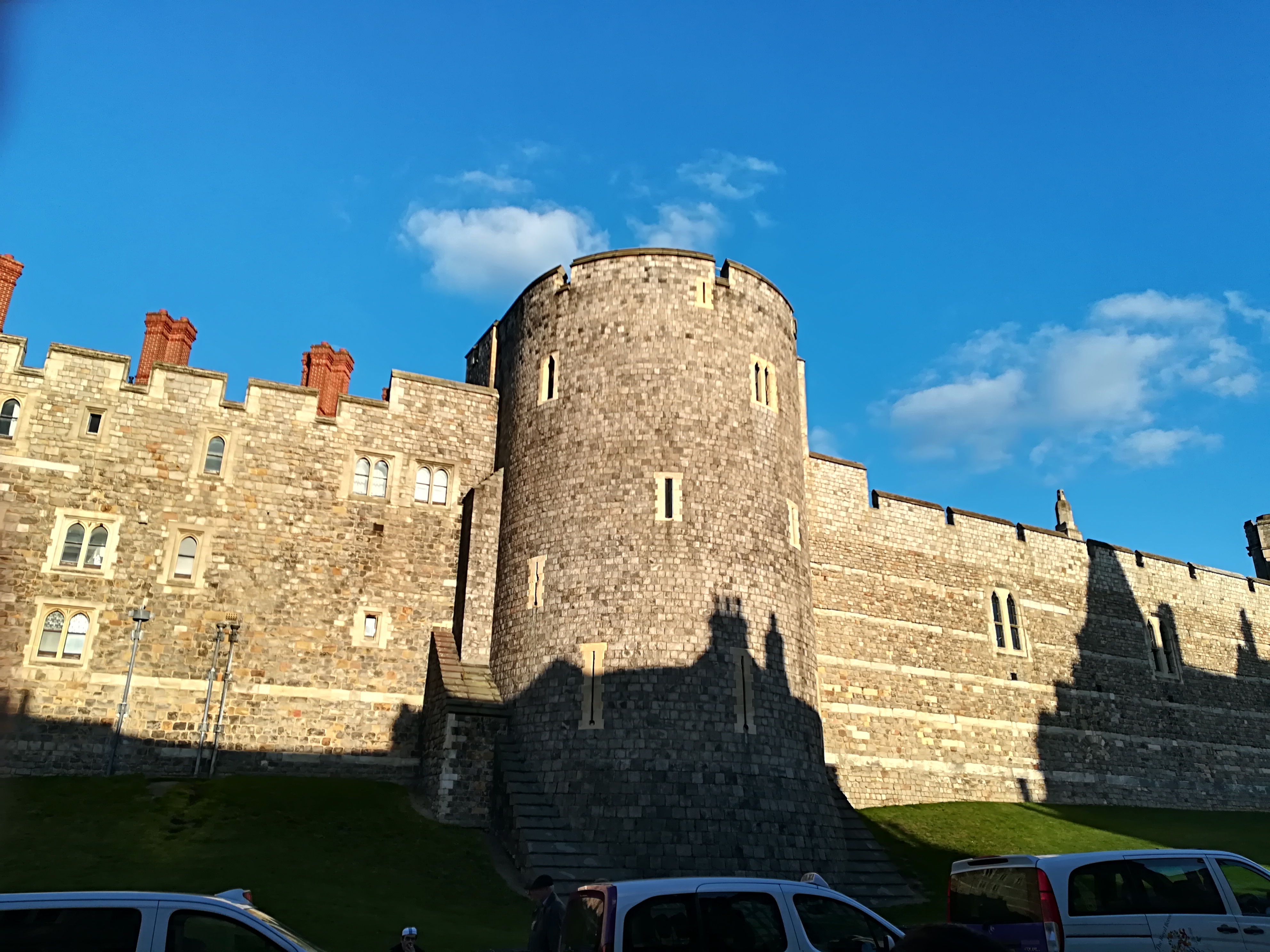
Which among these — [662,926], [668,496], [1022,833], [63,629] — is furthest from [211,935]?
[1022,833]

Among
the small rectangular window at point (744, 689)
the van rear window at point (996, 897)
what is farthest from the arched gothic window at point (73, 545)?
the van rear window at point (996, 897)

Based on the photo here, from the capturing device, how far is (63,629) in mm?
19766

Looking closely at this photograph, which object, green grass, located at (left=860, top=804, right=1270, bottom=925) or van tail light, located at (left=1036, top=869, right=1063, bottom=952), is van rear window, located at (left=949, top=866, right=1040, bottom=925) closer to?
van tail light, located at (left=1036, top=869, right=1063, bottom=952)

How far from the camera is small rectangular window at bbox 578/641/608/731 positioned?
19000 mm

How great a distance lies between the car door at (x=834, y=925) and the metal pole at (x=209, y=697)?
15811 millimetres

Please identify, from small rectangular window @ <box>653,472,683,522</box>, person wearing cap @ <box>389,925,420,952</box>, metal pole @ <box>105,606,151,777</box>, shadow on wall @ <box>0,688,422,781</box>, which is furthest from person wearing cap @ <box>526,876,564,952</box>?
metal pole @ <box>105,606,151,777</box>

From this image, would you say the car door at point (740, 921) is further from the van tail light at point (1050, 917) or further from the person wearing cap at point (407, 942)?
the person wearing cap at point (407, 942)

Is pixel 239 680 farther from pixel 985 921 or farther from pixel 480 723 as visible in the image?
pixel 985 921

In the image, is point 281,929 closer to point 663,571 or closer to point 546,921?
point 546,921

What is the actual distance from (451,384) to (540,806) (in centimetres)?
1128

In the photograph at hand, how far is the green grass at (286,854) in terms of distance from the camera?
1374cm

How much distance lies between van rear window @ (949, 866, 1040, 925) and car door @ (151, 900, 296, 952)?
22.1 ft

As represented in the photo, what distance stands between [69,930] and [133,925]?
13.2 inches

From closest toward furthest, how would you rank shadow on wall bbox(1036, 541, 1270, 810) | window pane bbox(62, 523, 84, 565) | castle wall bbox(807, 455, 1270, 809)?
1. window pane bbox(62, 523, 84, 565)
2. castle wall bbox(807, 455, 1270, 809)
3. shadow on wall bbox(1036, 541, 1270, 810)
